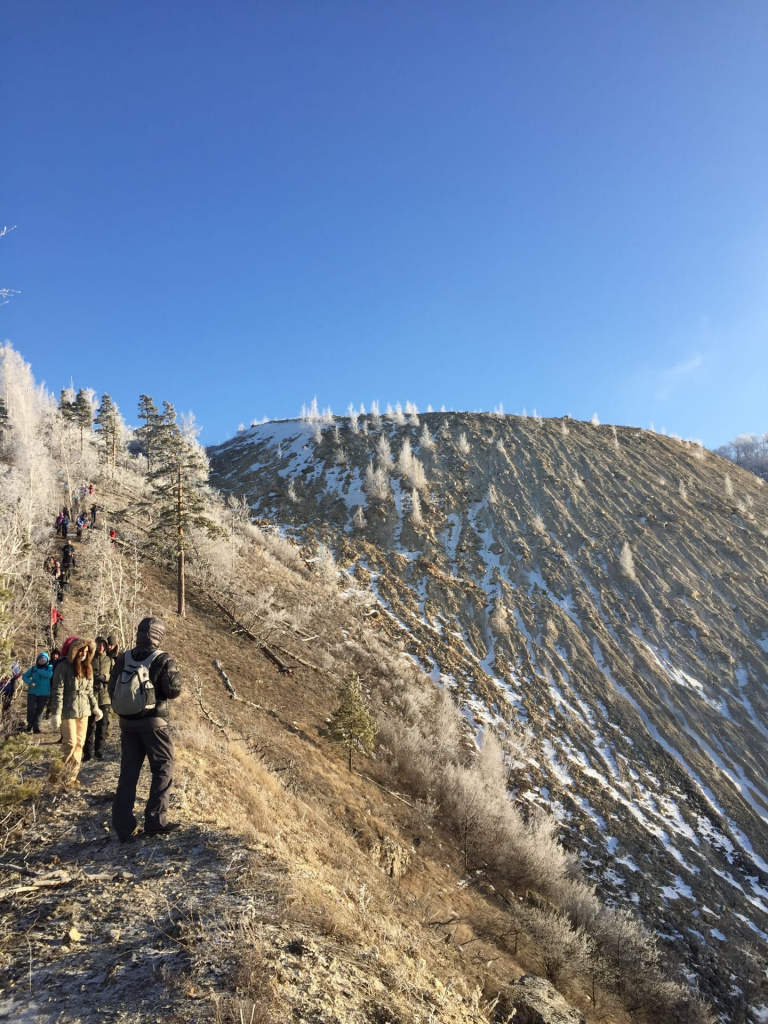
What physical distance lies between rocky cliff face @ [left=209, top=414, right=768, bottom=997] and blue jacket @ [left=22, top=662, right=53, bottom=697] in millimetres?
18040

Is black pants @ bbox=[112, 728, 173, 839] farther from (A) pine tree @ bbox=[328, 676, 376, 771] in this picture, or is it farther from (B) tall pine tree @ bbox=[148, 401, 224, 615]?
(B) tall pine tree @ bbox=[148, 401, 224, 615]

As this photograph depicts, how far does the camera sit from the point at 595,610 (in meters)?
36.2

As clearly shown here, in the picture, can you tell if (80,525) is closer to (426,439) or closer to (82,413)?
(82,413)

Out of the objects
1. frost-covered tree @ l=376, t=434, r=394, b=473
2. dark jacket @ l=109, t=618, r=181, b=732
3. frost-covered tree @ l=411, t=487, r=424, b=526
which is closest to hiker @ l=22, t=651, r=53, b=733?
dark jacket @ l=109, t=618, r=181, b=732

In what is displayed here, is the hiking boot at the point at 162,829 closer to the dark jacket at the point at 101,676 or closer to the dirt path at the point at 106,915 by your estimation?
the dirt path at the point at 106,915

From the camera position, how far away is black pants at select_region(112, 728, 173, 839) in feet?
16.9

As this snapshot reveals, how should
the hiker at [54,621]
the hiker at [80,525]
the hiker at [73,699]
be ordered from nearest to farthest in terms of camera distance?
the hiker at [73,699], the hiker at [54,621], the hiker at [80,525]

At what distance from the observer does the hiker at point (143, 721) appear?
506cm

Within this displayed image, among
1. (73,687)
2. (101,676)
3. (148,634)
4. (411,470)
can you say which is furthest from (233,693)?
(411,470)

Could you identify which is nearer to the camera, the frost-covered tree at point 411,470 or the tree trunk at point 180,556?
the tree trunk at point 180,556

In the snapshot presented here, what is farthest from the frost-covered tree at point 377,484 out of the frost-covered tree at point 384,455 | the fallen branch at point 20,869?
the fallen branch at point 20,869

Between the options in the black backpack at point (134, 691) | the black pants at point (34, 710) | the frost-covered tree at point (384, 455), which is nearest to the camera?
the black backpack at point (134, 691)

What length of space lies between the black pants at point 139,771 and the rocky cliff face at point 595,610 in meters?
17.7

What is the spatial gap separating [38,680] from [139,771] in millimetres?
5947
